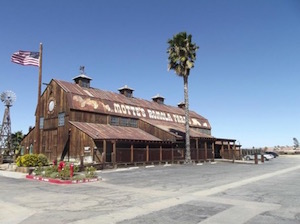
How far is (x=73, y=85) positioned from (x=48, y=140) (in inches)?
302

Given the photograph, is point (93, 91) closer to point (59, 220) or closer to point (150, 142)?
point (150, 142)

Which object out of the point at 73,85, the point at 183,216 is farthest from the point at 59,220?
the point at 73,85

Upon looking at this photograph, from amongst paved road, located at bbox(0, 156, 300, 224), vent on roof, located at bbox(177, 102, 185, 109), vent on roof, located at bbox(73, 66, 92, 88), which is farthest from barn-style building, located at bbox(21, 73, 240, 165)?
paved road, located at bbox(0, 156, 300, 224)

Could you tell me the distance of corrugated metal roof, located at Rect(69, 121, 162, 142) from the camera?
29.3 metres

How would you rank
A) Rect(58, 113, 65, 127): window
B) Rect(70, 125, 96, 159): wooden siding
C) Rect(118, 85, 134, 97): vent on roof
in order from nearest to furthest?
Rect(70, 125, 96, 159): wooden siding, Rect(58, 113, 65, 127): window, Rect(118, 85, 134, 97): vent on roof

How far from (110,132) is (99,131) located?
1526 millimetres

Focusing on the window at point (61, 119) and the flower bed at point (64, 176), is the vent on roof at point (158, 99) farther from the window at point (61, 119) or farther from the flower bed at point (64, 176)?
the flower bed at point (64, 176)

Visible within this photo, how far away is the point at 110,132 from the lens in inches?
1256

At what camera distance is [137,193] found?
12.5m

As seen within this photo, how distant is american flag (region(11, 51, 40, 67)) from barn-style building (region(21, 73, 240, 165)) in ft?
19.7

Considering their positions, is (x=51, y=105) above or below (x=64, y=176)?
above

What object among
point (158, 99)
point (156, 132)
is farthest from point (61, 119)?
point (158, 99)

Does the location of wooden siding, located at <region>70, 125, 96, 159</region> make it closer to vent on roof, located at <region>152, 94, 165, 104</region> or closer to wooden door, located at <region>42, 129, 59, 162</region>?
wooden door, located at <region>42, 129, 59, 162</region>

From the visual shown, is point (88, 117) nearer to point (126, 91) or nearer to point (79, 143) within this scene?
point (79, 143)
